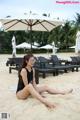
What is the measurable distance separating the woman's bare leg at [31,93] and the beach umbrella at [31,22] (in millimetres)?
6722

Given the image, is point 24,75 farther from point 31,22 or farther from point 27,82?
point 31,22

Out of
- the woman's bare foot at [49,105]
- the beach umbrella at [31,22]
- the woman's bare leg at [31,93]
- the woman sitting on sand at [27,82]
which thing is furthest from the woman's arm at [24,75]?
the beach umbrella at [31,22]

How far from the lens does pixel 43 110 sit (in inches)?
265

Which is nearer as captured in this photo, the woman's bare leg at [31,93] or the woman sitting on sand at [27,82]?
the woman's bare leg at [31,93]

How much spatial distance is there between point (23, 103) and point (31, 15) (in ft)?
24.4

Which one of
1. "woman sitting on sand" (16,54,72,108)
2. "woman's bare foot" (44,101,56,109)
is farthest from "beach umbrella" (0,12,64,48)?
"woman's bare foot" (44,101,56,109)

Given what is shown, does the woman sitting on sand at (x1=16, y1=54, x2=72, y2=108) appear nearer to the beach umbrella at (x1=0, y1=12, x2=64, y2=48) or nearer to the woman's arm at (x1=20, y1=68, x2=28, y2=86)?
the woman's arm at (x1=20, y1=68, x2=28, y2=86)

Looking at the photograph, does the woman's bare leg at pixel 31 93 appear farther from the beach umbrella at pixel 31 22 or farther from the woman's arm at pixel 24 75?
the beach umbrella at pixel 31 22

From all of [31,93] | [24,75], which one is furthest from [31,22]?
[31,93]

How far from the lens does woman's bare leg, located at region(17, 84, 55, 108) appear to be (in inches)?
271

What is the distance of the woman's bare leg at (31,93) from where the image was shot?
6895mm

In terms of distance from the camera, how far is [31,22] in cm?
1523

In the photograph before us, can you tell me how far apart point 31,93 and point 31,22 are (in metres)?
8.21

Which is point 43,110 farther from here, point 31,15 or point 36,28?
point 36,28
